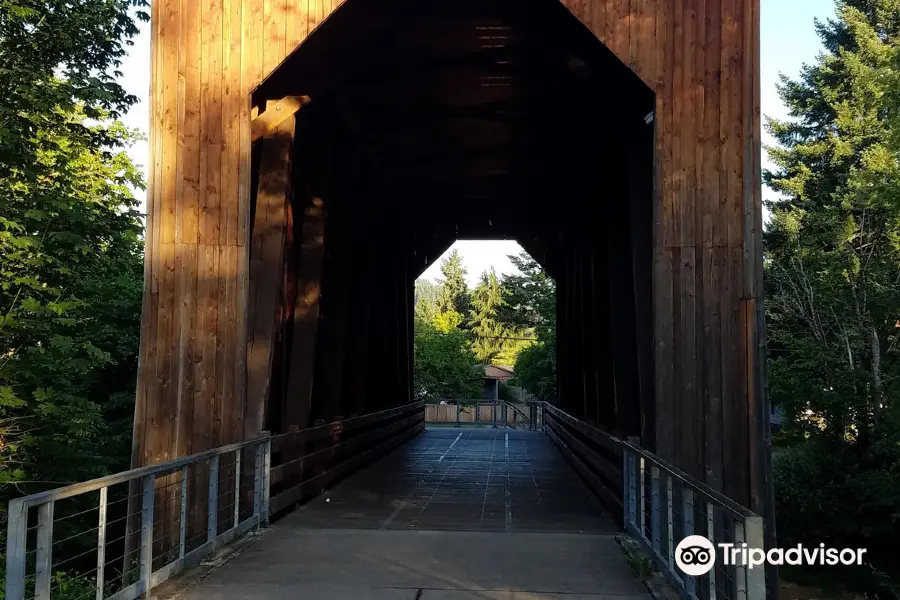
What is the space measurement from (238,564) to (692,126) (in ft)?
15.0

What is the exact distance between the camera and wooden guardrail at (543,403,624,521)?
7.09m

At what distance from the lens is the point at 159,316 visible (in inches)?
244

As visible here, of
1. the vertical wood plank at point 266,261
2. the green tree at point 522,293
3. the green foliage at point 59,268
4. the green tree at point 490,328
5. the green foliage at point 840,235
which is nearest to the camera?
the vertical wood plank at point 266,261

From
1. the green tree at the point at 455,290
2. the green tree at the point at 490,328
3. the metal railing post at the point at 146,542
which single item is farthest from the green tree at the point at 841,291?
the green tree at the point at 455,290

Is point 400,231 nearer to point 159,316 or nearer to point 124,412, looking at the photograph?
point 124,412

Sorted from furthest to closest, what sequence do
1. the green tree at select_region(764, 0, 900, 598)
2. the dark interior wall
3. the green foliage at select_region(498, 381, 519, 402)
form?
the green foliage at select_region(498, 381, 519, 402)
the green tree at select_region(764, 0, 900, 598)
the dark interior wall

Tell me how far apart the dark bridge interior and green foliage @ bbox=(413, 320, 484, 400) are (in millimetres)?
25351

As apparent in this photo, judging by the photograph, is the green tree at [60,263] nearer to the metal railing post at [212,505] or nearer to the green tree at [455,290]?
the metal railing post at [212,505]

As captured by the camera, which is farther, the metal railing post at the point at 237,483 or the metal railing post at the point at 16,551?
the metal railing post at the point at 237,483

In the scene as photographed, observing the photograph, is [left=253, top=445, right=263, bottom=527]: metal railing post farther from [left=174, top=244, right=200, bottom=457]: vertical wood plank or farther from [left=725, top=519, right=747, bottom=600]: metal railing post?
[left=725, top=519, right=747, bottom=600]: metal railing post

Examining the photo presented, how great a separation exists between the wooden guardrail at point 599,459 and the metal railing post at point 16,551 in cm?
473

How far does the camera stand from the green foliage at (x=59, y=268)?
36.2ft

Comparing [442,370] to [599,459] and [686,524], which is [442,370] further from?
[686,524]

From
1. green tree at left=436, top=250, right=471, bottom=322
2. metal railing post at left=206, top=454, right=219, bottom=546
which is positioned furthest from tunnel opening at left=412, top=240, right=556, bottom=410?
metal railing post at left=206, top=454, right=219, bottom=546
